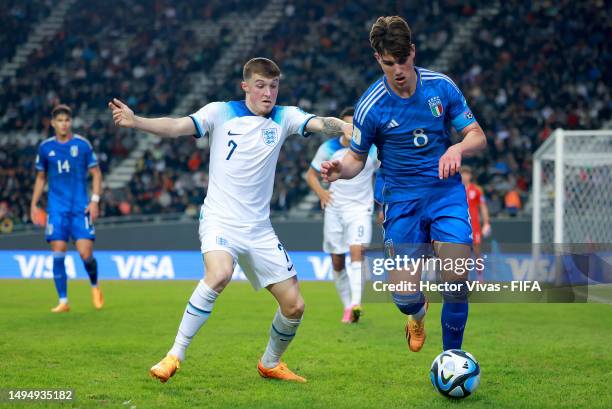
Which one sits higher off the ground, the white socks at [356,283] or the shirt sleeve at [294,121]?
the shirt sleeve at [294,121]

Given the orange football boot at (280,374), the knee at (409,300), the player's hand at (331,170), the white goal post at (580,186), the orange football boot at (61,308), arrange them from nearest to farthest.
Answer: the player's hand at (331,170), the knee at (409,300), the orange football boot at (280,374), the orange football boot at (61,308), the white goal post at (580,186)

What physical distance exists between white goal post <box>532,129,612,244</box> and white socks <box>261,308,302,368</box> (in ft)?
22.7

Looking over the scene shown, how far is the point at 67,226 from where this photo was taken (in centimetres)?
1162

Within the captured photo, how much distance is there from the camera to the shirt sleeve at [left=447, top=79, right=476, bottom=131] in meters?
6.31

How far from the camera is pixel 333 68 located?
2720 centimetres

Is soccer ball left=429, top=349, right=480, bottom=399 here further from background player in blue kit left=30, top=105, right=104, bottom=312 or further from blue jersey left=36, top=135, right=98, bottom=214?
blue jersey left=36, top=135, right=98, bottom=214

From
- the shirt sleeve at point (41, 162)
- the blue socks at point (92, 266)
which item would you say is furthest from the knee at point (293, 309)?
the shirt sleeve at point (41, 162)

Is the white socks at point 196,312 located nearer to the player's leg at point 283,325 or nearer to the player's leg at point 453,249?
the player's leg at point 283,325

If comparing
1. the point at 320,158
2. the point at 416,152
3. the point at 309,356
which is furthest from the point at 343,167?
the point at 320,158

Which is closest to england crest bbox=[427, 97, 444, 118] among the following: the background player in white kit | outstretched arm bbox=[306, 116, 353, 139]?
outstretched arm bbox=[306, 116, 353, 139]

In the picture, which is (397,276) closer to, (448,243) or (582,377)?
(448,243)

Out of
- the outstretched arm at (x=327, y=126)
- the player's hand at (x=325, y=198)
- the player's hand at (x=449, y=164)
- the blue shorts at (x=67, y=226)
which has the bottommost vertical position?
the blue shorts at (x=67, y=226)

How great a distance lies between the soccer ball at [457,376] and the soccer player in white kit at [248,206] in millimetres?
1227

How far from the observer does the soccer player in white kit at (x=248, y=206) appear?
661 cm
